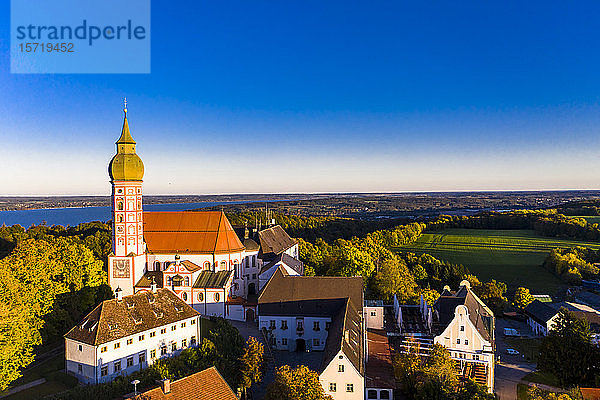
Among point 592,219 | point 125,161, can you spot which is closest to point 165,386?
point 125,161

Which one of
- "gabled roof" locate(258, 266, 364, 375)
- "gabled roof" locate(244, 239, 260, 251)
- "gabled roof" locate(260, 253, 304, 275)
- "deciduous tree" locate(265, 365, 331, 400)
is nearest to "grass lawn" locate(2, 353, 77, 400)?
"deciduous tree" locate(265, 365, 331, 400)

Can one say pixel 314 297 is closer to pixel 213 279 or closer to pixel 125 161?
pixel 213 279

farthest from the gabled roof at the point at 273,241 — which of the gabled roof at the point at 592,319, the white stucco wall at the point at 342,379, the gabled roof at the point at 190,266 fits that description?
the gabled roof at the point at 592,319

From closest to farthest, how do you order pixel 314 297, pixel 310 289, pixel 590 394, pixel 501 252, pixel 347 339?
pixel 590 394 < pixel 347 339 < pixel 314 297 < pixel 310 289 < pixel 501 252

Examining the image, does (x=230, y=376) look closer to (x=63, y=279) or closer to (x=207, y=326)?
(x=207, y=326)

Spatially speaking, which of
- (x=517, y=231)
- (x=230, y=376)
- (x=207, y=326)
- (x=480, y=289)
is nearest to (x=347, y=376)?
(x=230, y=376)

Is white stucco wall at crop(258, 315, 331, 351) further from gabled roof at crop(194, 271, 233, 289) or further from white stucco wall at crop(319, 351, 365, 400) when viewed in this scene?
white stucco wall at crop(319, 351, 365, 400)
